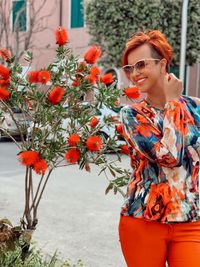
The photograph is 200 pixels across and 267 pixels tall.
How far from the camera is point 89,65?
2.77 meters

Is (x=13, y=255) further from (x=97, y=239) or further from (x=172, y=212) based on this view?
(x=97, y=239)

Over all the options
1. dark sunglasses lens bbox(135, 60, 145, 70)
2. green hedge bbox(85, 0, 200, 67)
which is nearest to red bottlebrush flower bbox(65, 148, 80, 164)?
dark sunglasses lens bbox(135, 60, 145, 70)

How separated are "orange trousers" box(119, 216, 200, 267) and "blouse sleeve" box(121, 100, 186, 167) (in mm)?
272

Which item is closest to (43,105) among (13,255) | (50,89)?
(50,89)

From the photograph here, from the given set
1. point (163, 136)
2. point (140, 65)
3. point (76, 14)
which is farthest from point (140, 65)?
point (76, 14)

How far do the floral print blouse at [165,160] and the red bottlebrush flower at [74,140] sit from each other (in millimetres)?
583

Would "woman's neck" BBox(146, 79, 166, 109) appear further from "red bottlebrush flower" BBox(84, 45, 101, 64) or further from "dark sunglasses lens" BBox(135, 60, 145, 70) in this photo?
"red bottlebrush flower" BBox(84, 45, 101, 64)

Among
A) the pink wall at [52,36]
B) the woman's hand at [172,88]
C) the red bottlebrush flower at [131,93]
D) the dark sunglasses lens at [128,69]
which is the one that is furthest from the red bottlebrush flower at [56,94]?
the pink wall at [52,36]

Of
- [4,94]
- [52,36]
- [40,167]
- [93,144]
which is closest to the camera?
[40,167]

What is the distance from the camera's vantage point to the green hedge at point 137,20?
641 inches

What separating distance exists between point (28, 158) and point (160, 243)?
842 mm

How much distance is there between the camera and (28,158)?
2410mm

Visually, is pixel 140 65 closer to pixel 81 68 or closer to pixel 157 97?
pixel 157 97

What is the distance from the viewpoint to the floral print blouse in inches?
73.5
